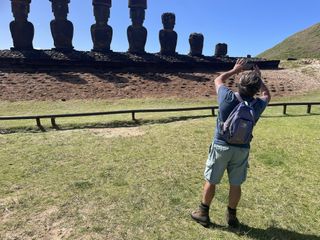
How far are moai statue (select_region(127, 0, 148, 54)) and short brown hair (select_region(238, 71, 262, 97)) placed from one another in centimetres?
2905

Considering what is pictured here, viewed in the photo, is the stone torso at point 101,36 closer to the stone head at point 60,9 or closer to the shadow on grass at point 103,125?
the stone head at point 60,9

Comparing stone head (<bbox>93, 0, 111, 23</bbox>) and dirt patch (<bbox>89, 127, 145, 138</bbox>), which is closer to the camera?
dirt patch (<bbox>89, 127, 145, 138</bbox>)

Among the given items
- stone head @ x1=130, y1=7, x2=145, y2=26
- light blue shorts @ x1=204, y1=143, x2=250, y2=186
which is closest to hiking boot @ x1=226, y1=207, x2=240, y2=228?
light blue shorts @ x1=204, y1=143, x2=250, y2=186

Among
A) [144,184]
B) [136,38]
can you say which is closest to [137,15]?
[136,38]

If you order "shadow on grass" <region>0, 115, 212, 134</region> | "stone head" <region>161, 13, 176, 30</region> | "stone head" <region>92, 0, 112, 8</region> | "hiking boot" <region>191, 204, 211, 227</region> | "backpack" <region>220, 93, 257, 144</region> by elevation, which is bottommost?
"shadow on grass" <region>0, 115, 212, 134</region>

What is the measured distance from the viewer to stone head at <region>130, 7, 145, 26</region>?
33.3m

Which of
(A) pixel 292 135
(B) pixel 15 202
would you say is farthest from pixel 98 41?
(B) pixel 15 202

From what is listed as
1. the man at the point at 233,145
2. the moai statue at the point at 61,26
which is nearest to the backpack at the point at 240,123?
the man at the point at 233,145

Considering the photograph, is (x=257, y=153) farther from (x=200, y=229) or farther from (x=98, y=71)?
(x=98, y=71)

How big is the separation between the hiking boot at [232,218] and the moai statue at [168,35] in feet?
98.7

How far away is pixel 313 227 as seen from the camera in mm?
5602

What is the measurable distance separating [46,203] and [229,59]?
31797 millimetres

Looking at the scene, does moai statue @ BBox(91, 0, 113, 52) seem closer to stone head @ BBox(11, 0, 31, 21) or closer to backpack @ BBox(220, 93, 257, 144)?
stone head @ BBox(11, 0, 31, 21)

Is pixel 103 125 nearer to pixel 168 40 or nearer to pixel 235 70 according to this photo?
pixel 235 70
